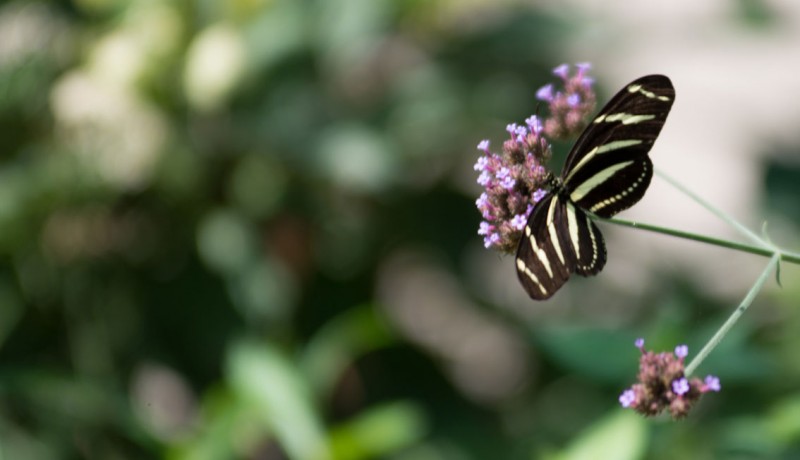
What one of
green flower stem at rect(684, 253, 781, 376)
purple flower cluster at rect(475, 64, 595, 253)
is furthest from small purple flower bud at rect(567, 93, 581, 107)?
green flower stem at rect(684, 253, 781, 376)

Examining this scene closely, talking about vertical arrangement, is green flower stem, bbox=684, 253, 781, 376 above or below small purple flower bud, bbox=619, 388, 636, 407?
above

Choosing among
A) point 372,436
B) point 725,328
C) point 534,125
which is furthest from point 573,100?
point 372,436

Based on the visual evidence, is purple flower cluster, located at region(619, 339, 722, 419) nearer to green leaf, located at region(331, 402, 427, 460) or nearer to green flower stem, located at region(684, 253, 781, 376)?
green flower stem, located at region(684, 253, 781, 376)

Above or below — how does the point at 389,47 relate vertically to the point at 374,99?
above

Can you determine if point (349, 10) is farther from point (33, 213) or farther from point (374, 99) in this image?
point (33, 213)

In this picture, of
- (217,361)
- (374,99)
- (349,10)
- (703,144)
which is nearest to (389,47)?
(374,99)

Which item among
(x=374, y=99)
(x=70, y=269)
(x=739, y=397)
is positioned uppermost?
(x=374, y=99)
